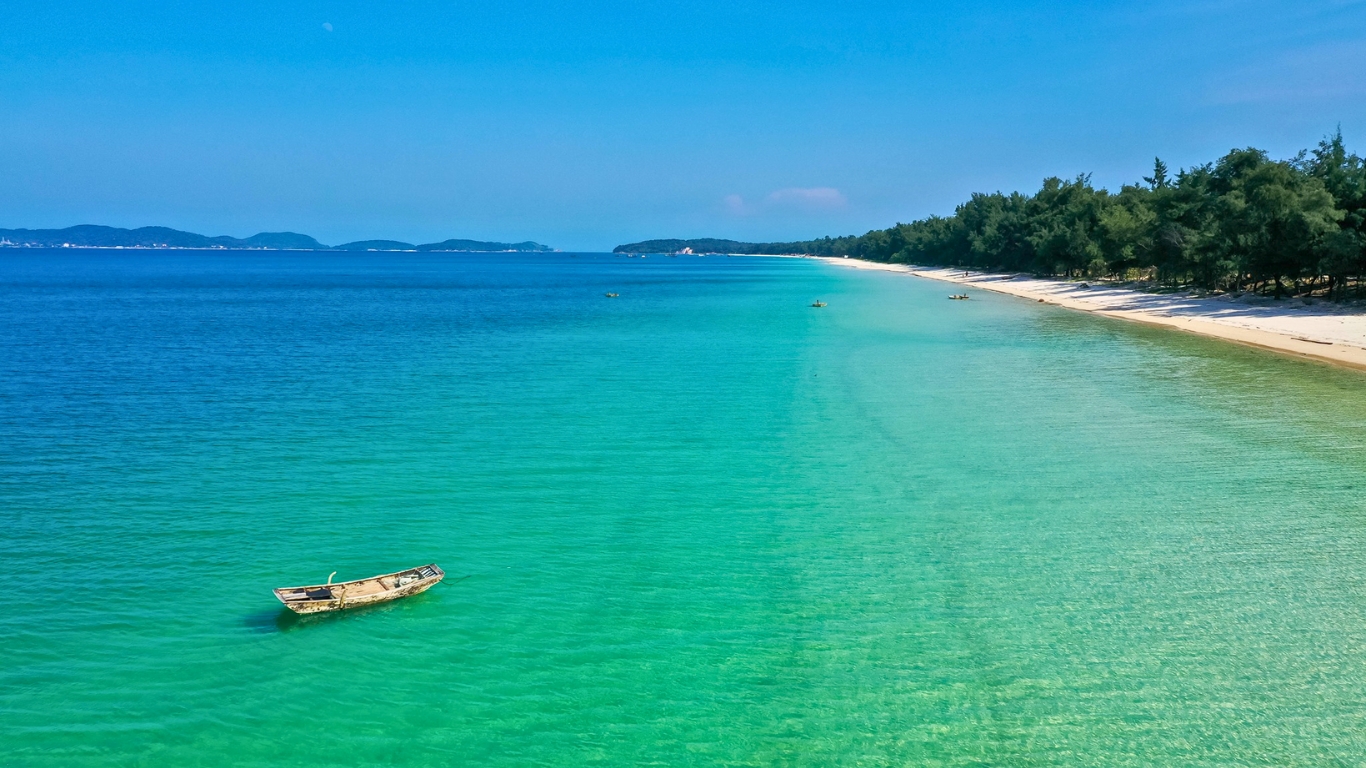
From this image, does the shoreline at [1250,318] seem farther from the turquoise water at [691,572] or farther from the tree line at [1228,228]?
the turquoise water at [691,572]

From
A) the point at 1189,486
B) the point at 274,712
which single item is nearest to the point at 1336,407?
the point at 1189,486

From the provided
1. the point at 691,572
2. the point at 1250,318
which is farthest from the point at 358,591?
the point at 1250,318

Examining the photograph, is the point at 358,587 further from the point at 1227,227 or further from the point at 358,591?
the point at 1227,227

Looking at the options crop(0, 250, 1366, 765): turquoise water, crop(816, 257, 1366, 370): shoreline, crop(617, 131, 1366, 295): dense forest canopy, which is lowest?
crop(0, 250, 1366, 765): turquoise water

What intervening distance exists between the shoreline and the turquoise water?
845cm

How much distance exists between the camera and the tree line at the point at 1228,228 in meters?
48.2

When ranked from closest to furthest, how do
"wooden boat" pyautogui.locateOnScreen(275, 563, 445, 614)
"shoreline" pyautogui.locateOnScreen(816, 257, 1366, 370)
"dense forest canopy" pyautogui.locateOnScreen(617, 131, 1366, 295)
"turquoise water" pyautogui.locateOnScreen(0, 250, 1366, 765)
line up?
"turquoise water" pyautogui.locateOnScreen(0, 250, 1366, 765) → "wooden boat" pyautogui.locateOnScreen(275, 563, 445, 614) → "shoreline" pyautogui.locateOnScreen(816, 257, 1366, 370) → "dense forest canopy" pyautogui.locateOnScreen(617, 131, 1366, 295)

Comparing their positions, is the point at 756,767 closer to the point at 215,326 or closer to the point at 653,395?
the point at 653,395

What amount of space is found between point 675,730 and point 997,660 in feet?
16.1

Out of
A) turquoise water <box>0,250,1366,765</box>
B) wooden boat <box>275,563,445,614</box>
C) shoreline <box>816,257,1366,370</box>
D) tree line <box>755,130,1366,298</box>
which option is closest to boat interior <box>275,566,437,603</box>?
wooden boat <box>275,563,445,614</box>

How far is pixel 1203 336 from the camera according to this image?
5009 cm

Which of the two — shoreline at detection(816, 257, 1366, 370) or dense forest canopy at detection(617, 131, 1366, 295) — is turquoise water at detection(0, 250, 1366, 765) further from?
dense forest canopy at detection(617, 131, 1366, 295)

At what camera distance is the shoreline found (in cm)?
4147

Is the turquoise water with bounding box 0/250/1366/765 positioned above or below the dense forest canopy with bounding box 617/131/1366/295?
below
